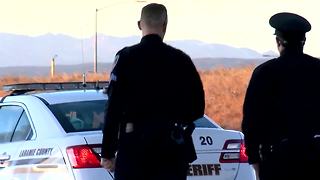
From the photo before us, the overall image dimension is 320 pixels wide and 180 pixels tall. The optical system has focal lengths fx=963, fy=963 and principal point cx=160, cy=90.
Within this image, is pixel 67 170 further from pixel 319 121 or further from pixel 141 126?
pixel 319 121

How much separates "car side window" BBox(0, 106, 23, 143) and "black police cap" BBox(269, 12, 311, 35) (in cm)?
314

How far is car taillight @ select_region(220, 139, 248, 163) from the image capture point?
308 inches

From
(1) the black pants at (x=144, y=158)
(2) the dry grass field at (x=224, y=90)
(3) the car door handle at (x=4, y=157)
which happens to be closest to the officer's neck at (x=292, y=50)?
(1) the black pants at (x=144, y=158)

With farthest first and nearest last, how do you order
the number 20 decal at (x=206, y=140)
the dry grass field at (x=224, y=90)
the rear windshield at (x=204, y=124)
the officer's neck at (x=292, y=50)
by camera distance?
the dry grass field at (x=224, y=90) < the rear windshield at (x=204, y=124) < the number 20 decal at (x=206, y=140) < the officer's neck at (x=292, y=50)

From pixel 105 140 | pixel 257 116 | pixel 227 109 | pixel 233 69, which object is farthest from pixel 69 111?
pixel 233 69

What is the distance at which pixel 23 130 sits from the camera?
329 inches

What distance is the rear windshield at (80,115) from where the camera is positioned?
25.9ft

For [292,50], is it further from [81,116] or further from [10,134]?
[10,134]

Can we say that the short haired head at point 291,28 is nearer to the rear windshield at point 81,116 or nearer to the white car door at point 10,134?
the rear windshield at point 81,116

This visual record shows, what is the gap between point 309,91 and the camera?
19.5 feet

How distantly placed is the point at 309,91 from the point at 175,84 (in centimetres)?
86

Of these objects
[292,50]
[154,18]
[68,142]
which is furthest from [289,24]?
[68,142]

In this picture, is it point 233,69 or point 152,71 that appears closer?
point 152,71

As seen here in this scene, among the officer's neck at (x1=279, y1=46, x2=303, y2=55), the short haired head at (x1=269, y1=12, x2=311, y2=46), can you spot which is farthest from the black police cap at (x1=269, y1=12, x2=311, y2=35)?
the officer's neck at (x1=279, y1=46, x2=303, y2=55)
